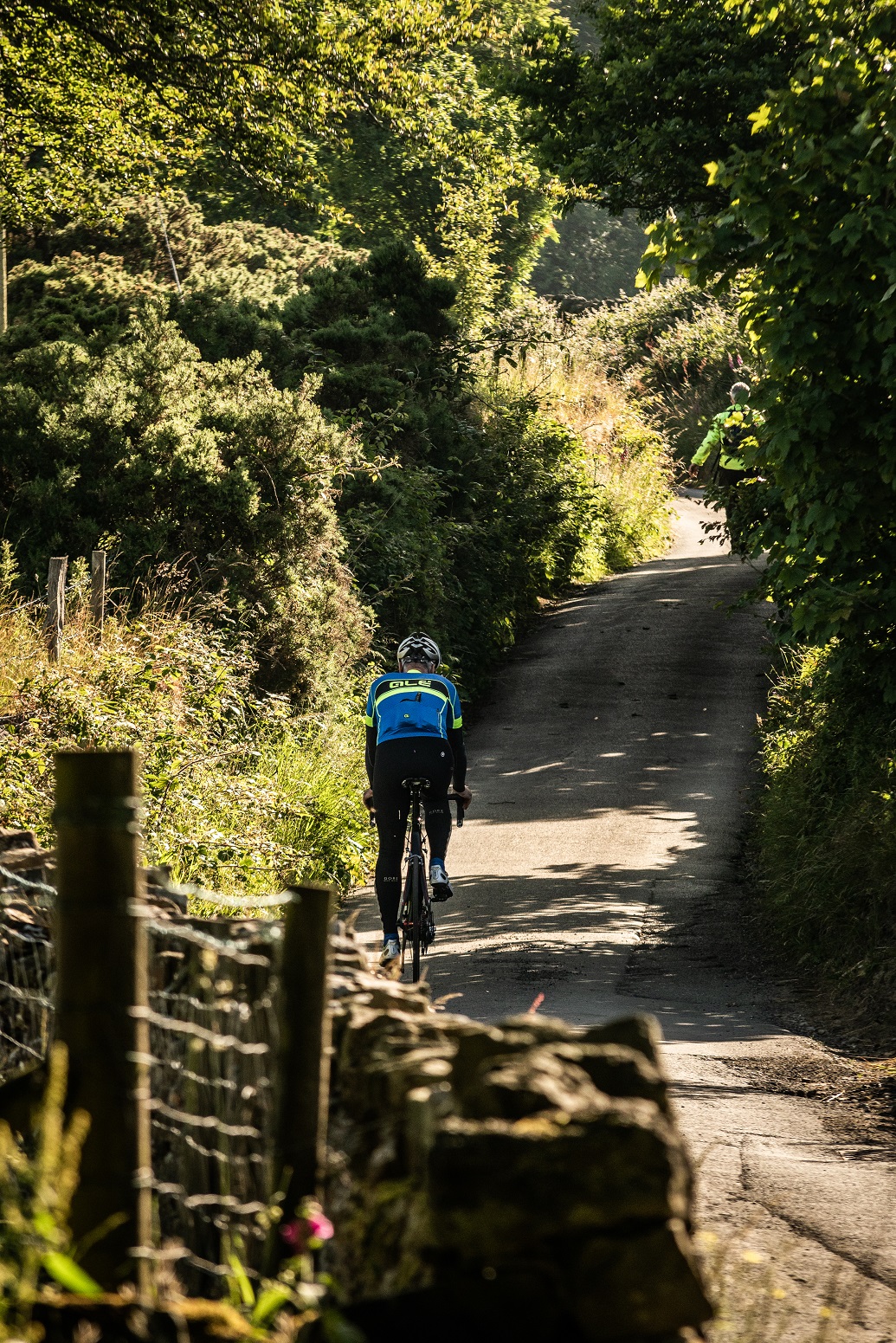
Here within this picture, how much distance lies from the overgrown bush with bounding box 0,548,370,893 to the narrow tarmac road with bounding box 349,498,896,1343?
3.22ft

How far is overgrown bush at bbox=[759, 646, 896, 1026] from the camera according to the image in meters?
9.24

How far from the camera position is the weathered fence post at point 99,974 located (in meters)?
2.76

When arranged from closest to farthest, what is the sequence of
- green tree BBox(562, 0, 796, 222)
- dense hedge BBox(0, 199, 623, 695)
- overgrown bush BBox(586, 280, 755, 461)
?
dense hedge BBox(0, 199, 623, 695)
green tree BBox(562, 0, 796, 222)
overgrown bush BBox(586, 280, 755, 461)

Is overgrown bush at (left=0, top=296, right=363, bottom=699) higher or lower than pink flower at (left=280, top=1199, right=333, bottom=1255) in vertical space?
higher

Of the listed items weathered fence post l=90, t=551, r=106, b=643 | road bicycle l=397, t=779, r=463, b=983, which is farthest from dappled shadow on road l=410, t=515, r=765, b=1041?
weathered fence post l=90, t=551, r=106, b=643

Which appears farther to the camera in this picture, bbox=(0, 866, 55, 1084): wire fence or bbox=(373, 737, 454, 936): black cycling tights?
bbox=(373, 737, 454, 936): black cycling tights

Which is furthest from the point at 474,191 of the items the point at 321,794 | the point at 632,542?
the point at 321,794

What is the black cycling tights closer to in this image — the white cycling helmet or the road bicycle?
the road bicycle

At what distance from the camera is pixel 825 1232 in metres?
4.92

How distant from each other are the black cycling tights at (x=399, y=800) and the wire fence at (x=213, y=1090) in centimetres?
441

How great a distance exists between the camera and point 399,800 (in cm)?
872

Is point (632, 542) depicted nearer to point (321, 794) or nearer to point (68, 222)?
point (68, 222)

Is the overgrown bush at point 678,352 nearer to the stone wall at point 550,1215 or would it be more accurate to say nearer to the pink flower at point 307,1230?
the pink flower at point 307,1230

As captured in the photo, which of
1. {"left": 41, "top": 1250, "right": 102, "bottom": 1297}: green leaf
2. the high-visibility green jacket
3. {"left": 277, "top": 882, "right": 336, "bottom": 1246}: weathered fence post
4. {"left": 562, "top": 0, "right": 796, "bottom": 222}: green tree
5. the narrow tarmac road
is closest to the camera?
{"left": 41, "top": 1250, "right": 102, "bottom": 1297}: green leaf
